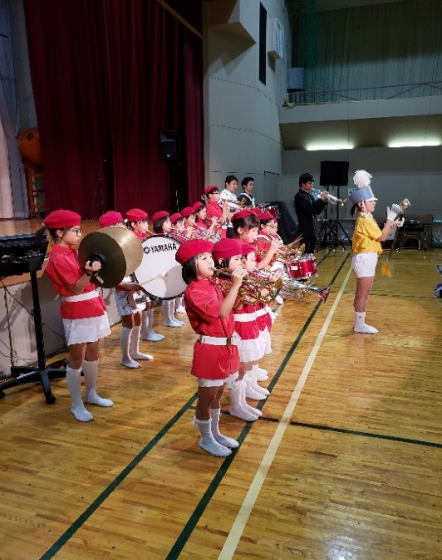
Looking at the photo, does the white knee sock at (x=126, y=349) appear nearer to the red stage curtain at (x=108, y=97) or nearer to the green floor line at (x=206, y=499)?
the green floor line at (x=206, y=499)

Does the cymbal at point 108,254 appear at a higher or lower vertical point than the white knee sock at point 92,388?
higher

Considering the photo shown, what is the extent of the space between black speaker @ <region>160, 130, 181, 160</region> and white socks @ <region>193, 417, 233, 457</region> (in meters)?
6.62

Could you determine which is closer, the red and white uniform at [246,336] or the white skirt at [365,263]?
the red and white uniform at [246,336]

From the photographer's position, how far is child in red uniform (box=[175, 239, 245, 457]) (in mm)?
2631

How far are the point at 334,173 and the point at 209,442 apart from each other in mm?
10028

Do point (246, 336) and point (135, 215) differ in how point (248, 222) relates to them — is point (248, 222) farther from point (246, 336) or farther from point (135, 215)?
point (135, 215)

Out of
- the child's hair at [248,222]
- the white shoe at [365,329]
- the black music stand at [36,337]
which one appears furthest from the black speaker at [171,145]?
the child's hair at [248,222]

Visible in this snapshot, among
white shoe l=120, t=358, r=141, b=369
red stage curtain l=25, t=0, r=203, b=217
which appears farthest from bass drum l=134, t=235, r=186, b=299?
red stage curtain l=25, t=0, r=203, b=217

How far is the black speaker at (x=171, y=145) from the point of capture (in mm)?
8602

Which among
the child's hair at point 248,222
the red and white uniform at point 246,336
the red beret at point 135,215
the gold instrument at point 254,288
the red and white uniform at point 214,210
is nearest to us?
the gold instrument at point 254,288

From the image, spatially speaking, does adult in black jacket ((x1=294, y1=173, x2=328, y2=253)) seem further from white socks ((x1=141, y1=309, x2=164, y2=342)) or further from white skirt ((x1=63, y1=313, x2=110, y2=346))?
white skirt ((x1=63, y1=313, x2=110, y2=346))

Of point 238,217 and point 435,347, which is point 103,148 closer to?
point 238,217

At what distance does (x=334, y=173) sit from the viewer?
11.6m

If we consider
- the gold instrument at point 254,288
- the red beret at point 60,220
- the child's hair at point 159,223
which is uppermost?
the red beret at point 60,220
